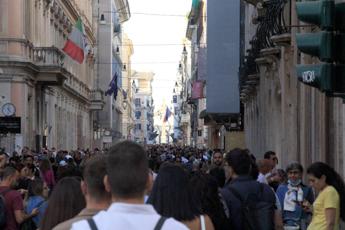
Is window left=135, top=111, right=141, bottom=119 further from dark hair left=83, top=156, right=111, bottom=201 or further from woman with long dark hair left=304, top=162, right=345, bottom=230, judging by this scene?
dark hair left=83, top=156, right=111, bottom=201

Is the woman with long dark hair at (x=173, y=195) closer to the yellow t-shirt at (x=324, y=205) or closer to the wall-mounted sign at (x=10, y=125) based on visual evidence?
the yellow t-shirt at (x=324, y=205)

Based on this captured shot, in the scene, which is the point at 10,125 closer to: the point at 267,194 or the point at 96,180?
the point at 267,194

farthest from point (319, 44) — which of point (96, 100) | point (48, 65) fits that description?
point (96, 100)

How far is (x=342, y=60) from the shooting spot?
636cm

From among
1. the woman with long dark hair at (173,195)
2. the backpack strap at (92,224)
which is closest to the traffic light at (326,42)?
the woman with long dark hair at (173,195)

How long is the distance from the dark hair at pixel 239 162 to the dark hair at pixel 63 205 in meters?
1.99

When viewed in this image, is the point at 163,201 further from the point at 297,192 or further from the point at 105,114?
→ the point at 105,114

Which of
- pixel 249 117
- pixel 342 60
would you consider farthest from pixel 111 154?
pixel 249 117

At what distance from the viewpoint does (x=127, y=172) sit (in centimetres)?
373

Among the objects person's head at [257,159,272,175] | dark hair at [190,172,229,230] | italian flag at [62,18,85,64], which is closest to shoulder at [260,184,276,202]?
dark hair at [190,172,229,230]

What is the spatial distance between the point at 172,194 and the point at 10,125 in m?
24.0

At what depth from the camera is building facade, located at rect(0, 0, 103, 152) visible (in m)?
33.6

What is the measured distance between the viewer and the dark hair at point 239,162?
7.23 m

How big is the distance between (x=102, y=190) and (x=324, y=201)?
11.7ft
